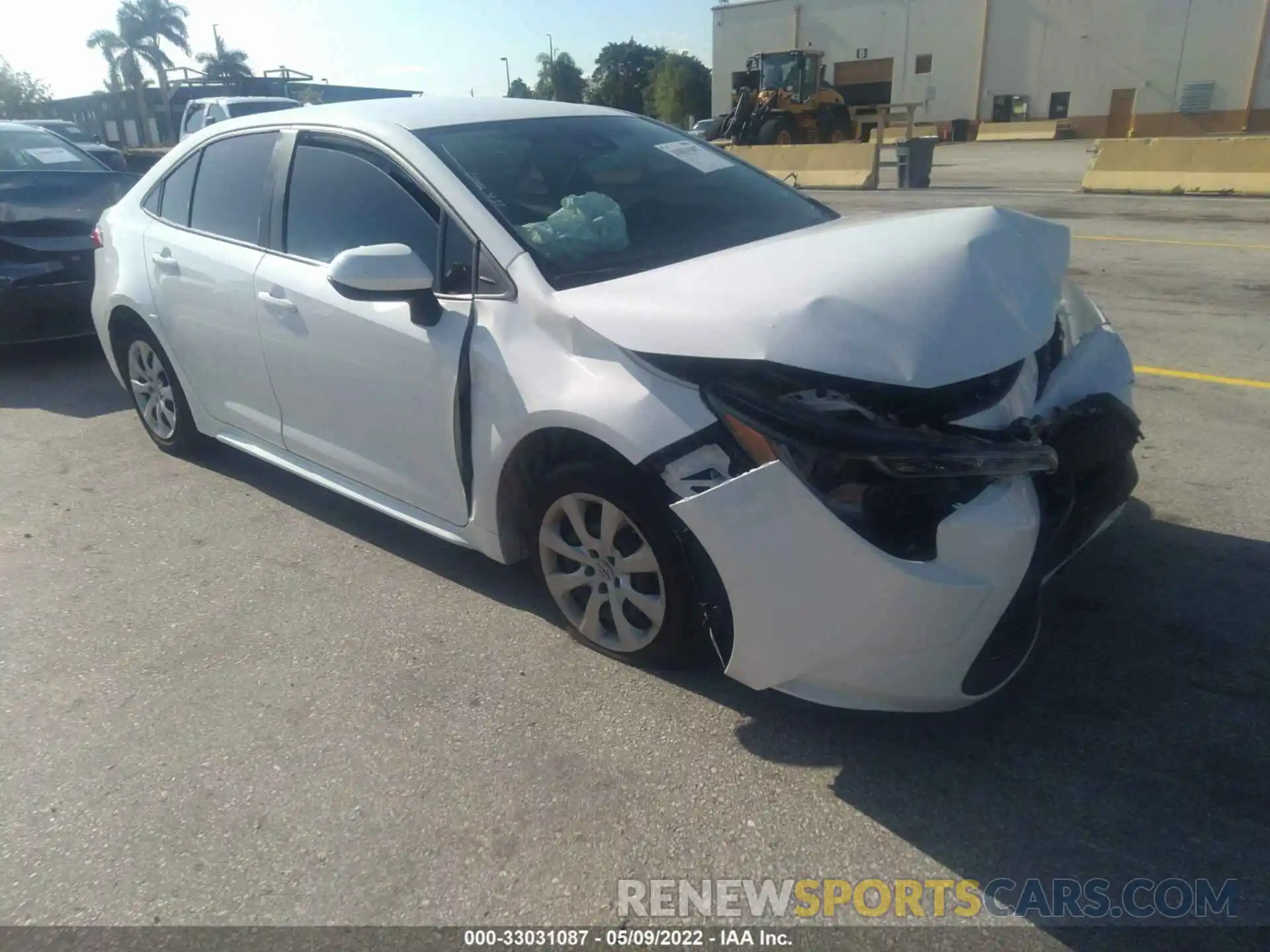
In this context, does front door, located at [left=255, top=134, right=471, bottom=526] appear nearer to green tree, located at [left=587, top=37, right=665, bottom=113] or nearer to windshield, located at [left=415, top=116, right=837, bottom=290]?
windshield, located at [left=415, top=116, right=837, bottom=290]

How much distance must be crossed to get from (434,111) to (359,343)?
100 centimetres

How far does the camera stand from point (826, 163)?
20.0 m

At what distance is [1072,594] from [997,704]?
2.45 feet

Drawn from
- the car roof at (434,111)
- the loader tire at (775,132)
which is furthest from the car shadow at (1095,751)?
the loader tire at (775,132)

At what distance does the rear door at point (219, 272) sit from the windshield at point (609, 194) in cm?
105

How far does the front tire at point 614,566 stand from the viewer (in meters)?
2.66

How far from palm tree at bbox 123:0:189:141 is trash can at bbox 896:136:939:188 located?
57946 millimetres

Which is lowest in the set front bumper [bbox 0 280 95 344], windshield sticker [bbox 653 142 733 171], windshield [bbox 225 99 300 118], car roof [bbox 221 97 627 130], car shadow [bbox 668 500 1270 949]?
car shadow [bbox 668 500 1270 949]

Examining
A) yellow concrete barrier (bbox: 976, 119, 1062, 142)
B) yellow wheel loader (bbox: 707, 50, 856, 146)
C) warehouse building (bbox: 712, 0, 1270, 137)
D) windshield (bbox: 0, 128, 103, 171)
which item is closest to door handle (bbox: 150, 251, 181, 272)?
windshield (bbox: 0, 128, 103, 171)

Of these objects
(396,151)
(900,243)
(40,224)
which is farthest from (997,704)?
(40,224)

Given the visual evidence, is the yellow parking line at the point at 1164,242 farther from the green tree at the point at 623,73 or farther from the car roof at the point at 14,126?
the green tree at the point at 623,73

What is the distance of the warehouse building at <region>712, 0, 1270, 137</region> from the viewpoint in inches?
1542

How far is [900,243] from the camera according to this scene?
2754 mm

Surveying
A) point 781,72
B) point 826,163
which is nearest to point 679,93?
point 781,72
